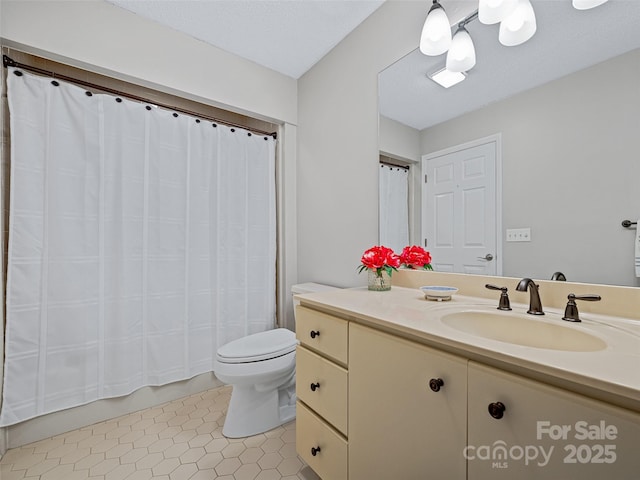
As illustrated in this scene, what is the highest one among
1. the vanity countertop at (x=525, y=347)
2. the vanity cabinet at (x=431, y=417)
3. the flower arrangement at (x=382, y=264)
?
the flower arrangement at (x=382, y=264)

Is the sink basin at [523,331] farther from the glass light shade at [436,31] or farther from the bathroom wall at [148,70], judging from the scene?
the bathroom wall at [148,70]

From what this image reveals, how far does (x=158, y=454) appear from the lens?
1452 mm

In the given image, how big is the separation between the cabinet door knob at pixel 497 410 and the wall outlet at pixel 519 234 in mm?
731

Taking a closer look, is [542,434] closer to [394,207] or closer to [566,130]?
[566,130]

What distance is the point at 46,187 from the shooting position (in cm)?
153

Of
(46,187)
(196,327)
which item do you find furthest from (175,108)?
(196,327)

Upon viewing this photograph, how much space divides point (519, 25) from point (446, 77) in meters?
0.33

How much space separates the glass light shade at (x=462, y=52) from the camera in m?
1.31

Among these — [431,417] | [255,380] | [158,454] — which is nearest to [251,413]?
[255,380]

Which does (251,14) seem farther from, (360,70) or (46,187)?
(46,187)

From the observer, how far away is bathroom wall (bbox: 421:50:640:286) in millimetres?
910

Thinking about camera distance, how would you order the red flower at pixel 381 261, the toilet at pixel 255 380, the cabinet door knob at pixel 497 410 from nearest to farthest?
the cabinet door knob at pixel 497 410, the red flower at pixel 381 261, the toilet at pixel 255 380

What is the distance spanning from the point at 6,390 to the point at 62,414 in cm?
30

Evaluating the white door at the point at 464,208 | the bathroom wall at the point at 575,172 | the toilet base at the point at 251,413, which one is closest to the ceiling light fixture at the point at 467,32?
the bathroom wall at the point at 575,172
